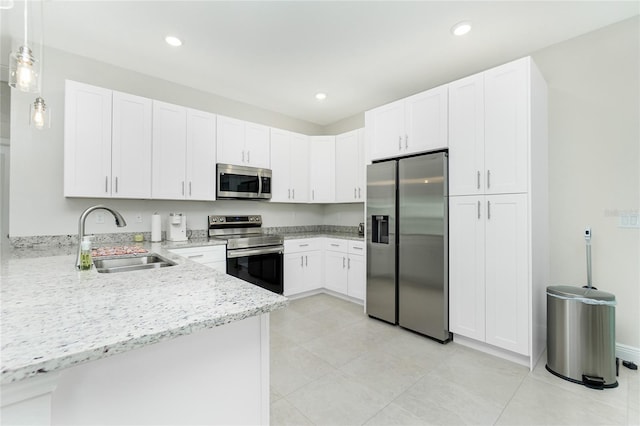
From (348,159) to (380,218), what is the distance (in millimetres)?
1384

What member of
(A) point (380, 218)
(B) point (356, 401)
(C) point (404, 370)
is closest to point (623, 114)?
(A) point (380, 218)

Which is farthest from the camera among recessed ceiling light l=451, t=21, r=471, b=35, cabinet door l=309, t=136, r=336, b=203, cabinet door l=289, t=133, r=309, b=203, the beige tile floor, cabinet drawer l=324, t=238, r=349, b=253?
cabinet door l=309, t=136, r=336, b=203

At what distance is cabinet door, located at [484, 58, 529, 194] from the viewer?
7.41ft

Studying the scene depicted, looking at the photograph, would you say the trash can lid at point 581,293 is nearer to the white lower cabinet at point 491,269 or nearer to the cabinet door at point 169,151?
the white lower cabinet at point 491,269

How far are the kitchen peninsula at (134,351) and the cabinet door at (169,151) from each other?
6.42 feet

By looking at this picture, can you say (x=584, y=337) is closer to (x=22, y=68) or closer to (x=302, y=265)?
(x=302, y=265)

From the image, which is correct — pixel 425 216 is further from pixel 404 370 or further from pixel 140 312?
pixel 140 312

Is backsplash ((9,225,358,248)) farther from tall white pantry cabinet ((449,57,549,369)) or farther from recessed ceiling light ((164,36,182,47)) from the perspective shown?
tall white pantry cabinet ((449,57,549,369))

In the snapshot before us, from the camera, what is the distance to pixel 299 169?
4355 millimetres

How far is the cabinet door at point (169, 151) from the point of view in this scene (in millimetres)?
3072

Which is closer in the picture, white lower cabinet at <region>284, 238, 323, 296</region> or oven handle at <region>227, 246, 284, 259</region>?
oven handle at <region>227, 246, 284, 259</region>

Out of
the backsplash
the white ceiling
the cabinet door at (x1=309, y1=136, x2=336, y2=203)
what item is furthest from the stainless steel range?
the white ceiling

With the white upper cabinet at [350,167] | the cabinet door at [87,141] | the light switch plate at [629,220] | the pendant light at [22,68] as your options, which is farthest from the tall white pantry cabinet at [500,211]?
the cabinet door at [87,141]

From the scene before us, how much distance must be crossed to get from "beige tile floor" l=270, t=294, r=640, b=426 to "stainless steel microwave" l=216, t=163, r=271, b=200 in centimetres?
184
